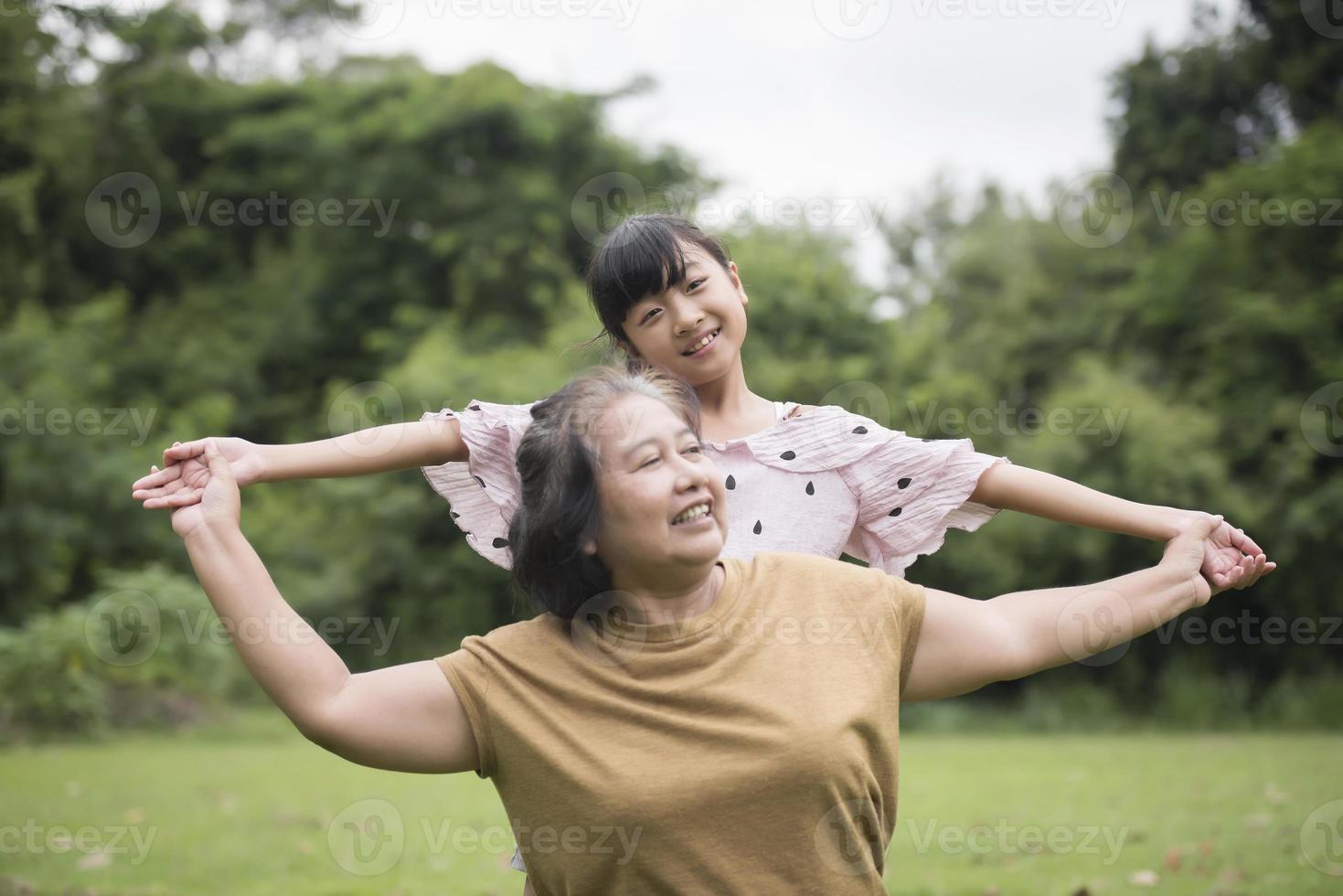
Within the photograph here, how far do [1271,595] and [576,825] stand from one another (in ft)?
48.5

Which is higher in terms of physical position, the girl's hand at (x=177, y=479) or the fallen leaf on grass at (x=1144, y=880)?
the girl's hand at (x=177, y=479)

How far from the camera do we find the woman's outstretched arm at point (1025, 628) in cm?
218

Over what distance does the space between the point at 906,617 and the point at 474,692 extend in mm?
766

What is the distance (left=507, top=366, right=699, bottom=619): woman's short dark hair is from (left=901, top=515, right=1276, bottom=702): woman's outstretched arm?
A: 0.59 meters

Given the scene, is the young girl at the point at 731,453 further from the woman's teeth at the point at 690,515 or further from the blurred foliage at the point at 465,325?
the blurred foliage at the point at 465,325

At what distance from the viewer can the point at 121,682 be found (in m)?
12.2

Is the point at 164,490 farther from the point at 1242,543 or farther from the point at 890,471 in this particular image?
the point at 1242,543

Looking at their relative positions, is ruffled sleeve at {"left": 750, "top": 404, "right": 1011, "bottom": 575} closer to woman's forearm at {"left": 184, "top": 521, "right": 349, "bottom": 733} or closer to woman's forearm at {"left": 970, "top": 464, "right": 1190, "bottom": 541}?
woman's forearm at {"left": 970, "top": 464, "right": 1190, "bottom": 541}

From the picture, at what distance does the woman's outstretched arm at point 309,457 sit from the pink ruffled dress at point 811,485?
78mm

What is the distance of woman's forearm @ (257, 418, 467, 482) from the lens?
8.56 feet

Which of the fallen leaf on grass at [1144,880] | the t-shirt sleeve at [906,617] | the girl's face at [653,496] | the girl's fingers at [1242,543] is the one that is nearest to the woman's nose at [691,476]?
the girl's face at [653,496]

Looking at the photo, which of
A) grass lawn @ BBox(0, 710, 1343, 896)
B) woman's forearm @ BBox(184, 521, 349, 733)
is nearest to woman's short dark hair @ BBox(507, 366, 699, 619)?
woman's forearm @ BBox(184, 521, 349, 733)

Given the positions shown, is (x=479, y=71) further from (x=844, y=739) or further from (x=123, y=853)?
(x=844, y=739)

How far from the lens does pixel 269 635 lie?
1.96 meters
